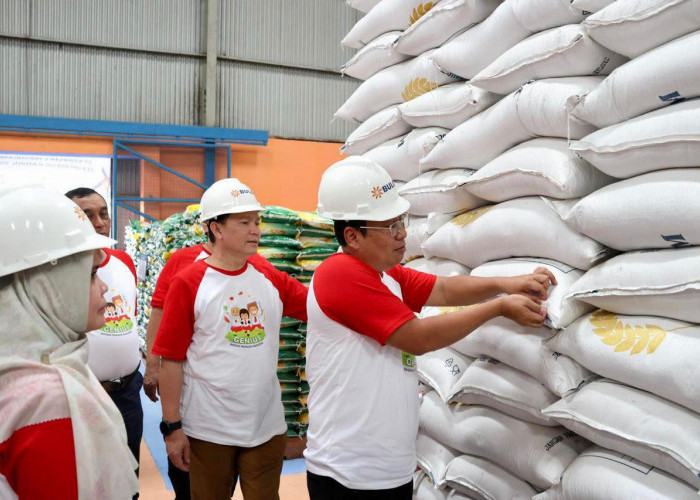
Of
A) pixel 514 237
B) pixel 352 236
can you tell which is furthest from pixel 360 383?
pixel 514 237

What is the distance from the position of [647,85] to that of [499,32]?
74 cm

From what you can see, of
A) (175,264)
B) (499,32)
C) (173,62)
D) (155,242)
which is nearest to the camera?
(499,32)

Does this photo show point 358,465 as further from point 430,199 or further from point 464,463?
point 430,199

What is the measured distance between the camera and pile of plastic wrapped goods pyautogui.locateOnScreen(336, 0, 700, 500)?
1.65 m

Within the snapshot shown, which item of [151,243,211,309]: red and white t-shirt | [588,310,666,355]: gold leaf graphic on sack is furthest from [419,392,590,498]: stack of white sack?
[151,243,211,309]: red and white t-shirt

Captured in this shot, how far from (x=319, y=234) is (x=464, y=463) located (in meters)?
2.34

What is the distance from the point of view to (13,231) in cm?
127

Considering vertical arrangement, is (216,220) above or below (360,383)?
above

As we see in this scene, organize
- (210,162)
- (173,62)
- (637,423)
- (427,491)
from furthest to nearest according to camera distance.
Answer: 1. (210,162)
2. (173,62)
3. (427,491)
4. (637,423)

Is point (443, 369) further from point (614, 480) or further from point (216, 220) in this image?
point (216, 220)

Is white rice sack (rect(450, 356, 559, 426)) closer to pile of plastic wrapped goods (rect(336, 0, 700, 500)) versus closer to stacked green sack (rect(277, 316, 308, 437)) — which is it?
pile of plastic wrapped goods (rect(336, 0, 700, 500))

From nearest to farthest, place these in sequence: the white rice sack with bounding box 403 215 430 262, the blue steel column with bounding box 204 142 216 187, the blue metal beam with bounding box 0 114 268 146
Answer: the white rice sack with bounding box 403 215 430 262 < the blue metal beam with bounding box 0 114 268 146 < the blue steel column with bounding box 204 142 216 187

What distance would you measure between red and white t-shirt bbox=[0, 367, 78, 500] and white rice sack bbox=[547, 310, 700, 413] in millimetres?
1352

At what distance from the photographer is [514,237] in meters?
2.16
